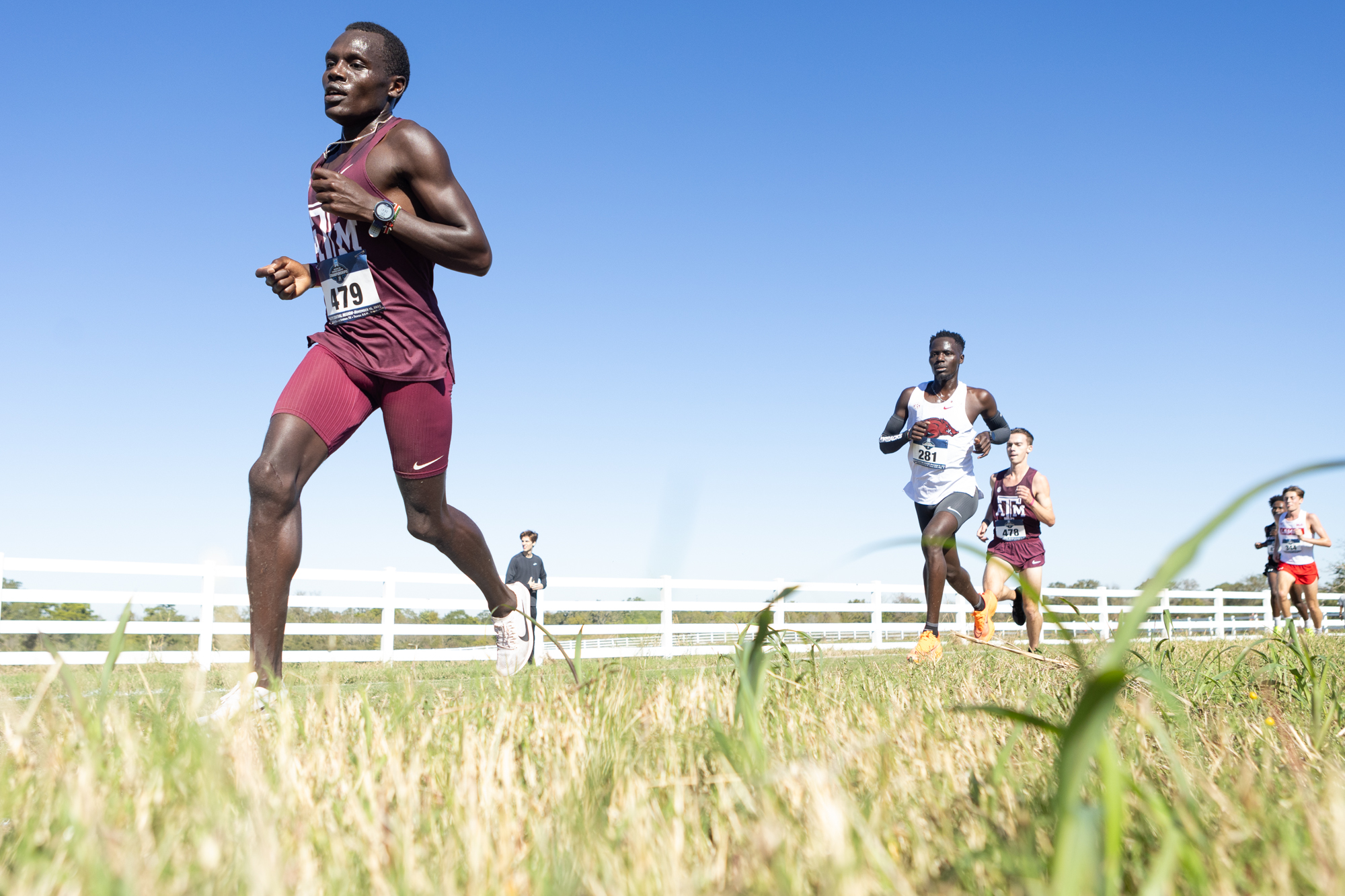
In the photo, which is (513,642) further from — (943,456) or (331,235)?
(943,456)

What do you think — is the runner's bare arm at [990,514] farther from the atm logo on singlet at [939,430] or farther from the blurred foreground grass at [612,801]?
the blurred foreground grass at [612,801]

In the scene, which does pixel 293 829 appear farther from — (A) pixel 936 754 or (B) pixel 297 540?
(B) pixel 297 540

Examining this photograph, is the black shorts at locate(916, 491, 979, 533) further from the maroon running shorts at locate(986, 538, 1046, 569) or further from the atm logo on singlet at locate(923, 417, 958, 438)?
the maroon running shorts at locate(986, 538, 1046, 569)

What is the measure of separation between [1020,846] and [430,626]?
14.7m

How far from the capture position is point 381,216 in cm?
373

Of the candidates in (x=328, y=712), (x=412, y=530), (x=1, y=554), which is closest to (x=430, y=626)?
(x=1, y=554)

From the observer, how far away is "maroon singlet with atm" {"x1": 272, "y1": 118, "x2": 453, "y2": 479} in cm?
379

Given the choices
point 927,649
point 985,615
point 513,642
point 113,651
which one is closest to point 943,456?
point 985,615

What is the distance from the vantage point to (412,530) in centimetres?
429

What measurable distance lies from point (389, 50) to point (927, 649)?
487 cm

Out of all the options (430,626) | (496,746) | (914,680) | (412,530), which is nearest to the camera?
(496,746)

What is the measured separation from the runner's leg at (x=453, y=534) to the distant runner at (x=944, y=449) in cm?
355

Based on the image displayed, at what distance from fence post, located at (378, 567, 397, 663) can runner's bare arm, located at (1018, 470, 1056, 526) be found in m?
9.39

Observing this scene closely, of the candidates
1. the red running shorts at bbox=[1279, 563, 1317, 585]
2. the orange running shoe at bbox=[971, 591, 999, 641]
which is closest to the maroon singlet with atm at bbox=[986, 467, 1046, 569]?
the orange running shoe at bbox=[971, 591, 999, 641]
